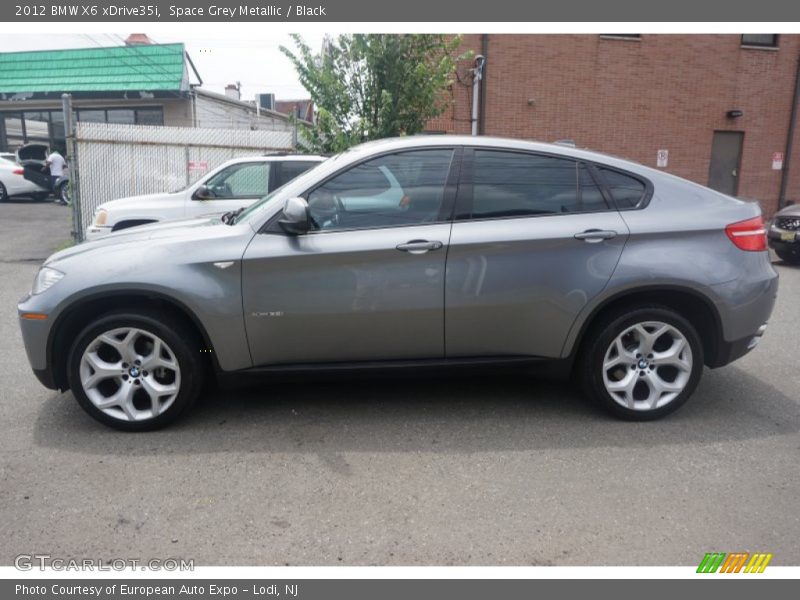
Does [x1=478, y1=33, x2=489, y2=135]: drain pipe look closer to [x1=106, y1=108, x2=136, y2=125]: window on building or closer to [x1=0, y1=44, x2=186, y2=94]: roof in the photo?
[x1=0, y1=44, x2=186, y2=94]: roof

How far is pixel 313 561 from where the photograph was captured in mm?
2795

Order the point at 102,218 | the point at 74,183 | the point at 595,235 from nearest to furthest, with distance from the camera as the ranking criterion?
the point at 595,235
the point at 102,218
the point at 74,183

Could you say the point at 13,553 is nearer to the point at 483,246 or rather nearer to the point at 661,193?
the point at 483,246

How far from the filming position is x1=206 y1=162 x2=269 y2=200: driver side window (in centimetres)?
876

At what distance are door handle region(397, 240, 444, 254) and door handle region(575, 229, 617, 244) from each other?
0.88m

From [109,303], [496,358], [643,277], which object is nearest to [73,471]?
[109,303]

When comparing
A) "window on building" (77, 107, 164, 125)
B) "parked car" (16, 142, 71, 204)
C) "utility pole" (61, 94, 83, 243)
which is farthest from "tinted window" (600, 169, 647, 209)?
"window on building" (77, 107, 164, 125)

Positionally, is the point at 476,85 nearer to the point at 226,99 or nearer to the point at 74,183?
the point at 74,183

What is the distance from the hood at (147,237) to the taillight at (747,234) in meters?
2.95

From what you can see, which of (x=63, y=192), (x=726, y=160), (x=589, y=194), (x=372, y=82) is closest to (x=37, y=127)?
(x=63, y=192)

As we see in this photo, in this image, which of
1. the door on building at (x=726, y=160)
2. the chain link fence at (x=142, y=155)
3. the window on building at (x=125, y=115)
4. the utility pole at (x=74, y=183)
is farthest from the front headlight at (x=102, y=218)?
the door on building at (x=726, y=160)

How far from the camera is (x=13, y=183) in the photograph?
64.3 feet

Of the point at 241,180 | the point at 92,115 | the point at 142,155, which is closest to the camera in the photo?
the point at 241,180

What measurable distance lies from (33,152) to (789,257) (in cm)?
Result: 2254
